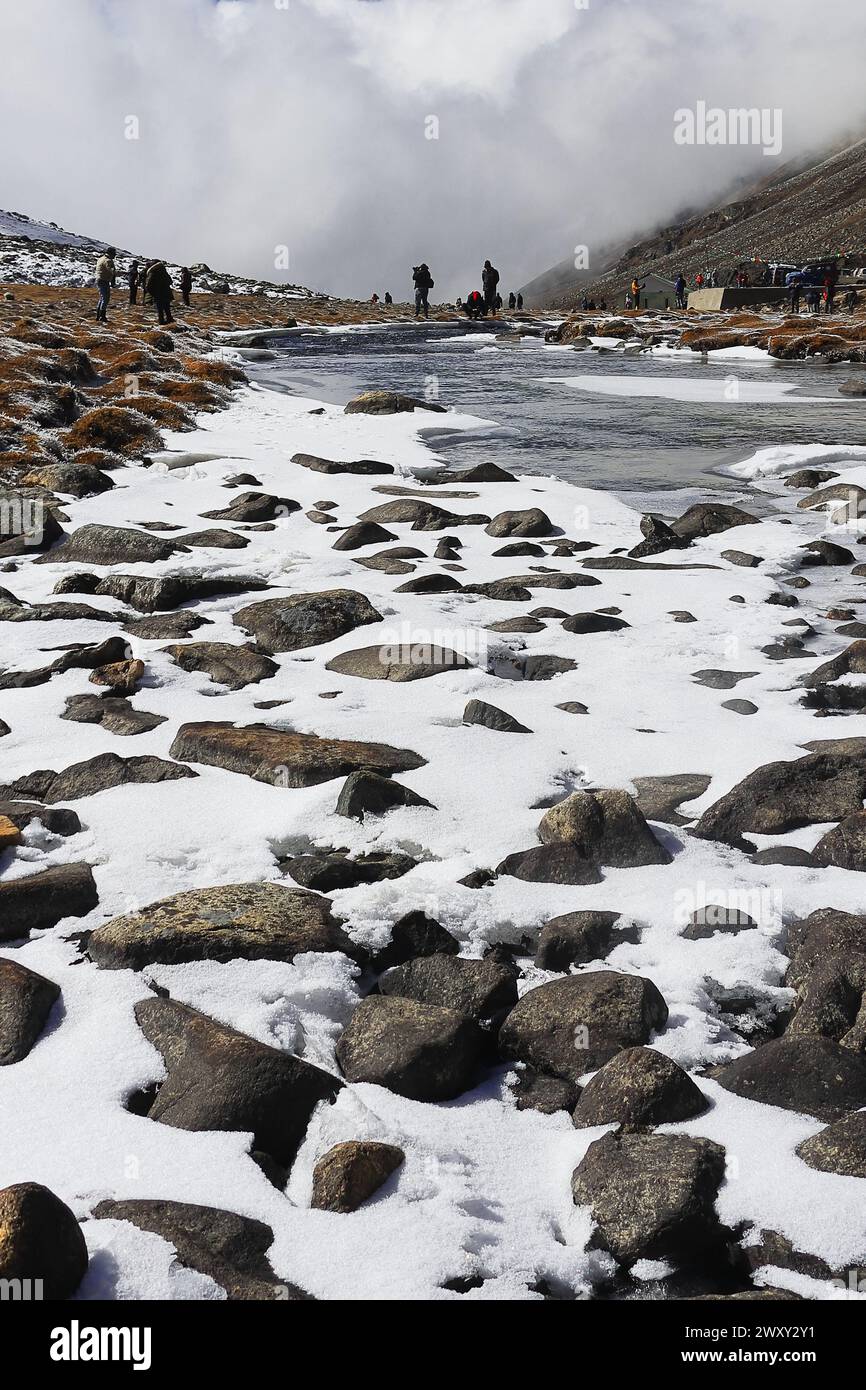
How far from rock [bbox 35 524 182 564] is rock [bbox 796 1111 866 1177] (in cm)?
872

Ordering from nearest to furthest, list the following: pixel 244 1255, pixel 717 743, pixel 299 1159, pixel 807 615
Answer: pixel 244 1255 < pixel 299 1159 < pixel 717 743 < pixel 807 615

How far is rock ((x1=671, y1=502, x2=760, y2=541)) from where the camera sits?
1173 centimetres

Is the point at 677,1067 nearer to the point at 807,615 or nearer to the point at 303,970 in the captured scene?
the point at 303,970

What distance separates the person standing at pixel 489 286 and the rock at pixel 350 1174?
190 feet

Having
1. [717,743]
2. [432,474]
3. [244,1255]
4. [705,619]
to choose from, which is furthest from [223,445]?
[244,1255]

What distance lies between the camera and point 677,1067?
12.1ft

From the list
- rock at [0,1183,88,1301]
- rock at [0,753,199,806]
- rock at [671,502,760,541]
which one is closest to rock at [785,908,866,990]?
rock at [0,1183,88,1301]

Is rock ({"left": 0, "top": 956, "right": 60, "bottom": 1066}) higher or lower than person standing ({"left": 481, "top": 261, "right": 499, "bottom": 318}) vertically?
lower

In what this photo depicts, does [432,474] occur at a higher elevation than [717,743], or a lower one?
higher

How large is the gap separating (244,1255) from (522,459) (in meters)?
15.0

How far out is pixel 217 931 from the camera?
14.6 ft

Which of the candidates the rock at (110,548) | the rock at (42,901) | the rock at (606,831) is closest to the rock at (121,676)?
the rock at (42,901)

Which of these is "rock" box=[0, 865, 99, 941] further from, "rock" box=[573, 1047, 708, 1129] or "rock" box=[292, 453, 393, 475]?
"rock" box=[292, 453, 393, 475]

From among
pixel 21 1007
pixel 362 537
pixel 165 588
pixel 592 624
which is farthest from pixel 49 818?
pixel 362 537
